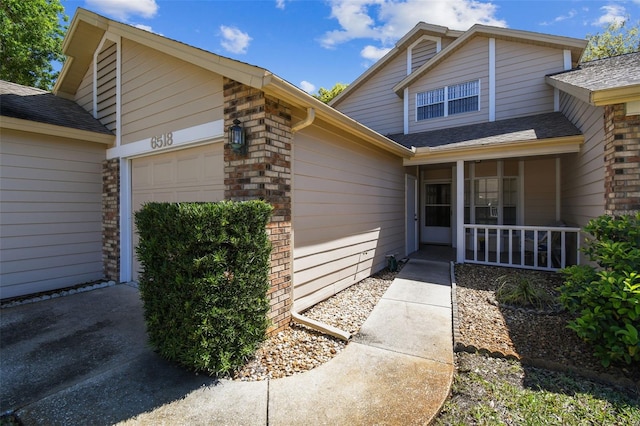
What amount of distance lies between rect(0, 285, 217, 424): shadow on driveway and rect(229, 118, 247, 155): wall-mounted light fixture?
8.29 feet

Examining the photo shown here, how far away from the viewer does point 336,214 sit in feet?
16.8

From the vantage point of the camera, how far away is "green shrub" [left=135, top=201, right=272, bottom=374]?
2709mm

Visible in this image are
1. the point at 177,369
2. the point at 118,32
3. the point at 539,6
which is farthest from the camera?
the point at 539,6

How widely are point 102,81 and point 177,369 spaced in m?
6.35

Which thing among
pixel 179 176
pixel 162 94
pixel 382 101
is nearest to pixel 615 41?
pixel 382 101

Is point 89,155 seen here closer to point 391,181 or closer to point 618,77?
point 391,181

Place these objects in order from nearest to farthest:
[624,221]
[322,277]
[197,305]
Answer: [197,305]
[624,221]
[322,277]

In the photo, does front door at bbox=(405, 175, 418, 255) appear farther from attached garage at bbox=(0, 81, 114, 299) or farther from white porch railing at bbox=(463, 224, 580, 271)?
attached garage at bbox=(0, 81, 114, 299)

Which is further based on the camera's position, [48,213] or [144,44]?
[48,213]

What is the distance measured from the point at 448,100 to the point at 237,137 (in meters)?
7.62

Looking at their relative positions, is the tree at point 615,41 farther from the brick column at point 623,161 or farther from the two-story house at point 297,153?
the brick column at point 623,161

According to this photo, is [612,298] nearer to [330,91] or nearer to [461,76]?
[461,76]

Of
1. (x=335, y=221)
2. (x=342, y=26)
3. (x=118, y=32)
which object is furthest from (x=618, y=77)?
(x=342, y=26)

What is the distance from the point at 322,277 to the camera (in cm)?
487
